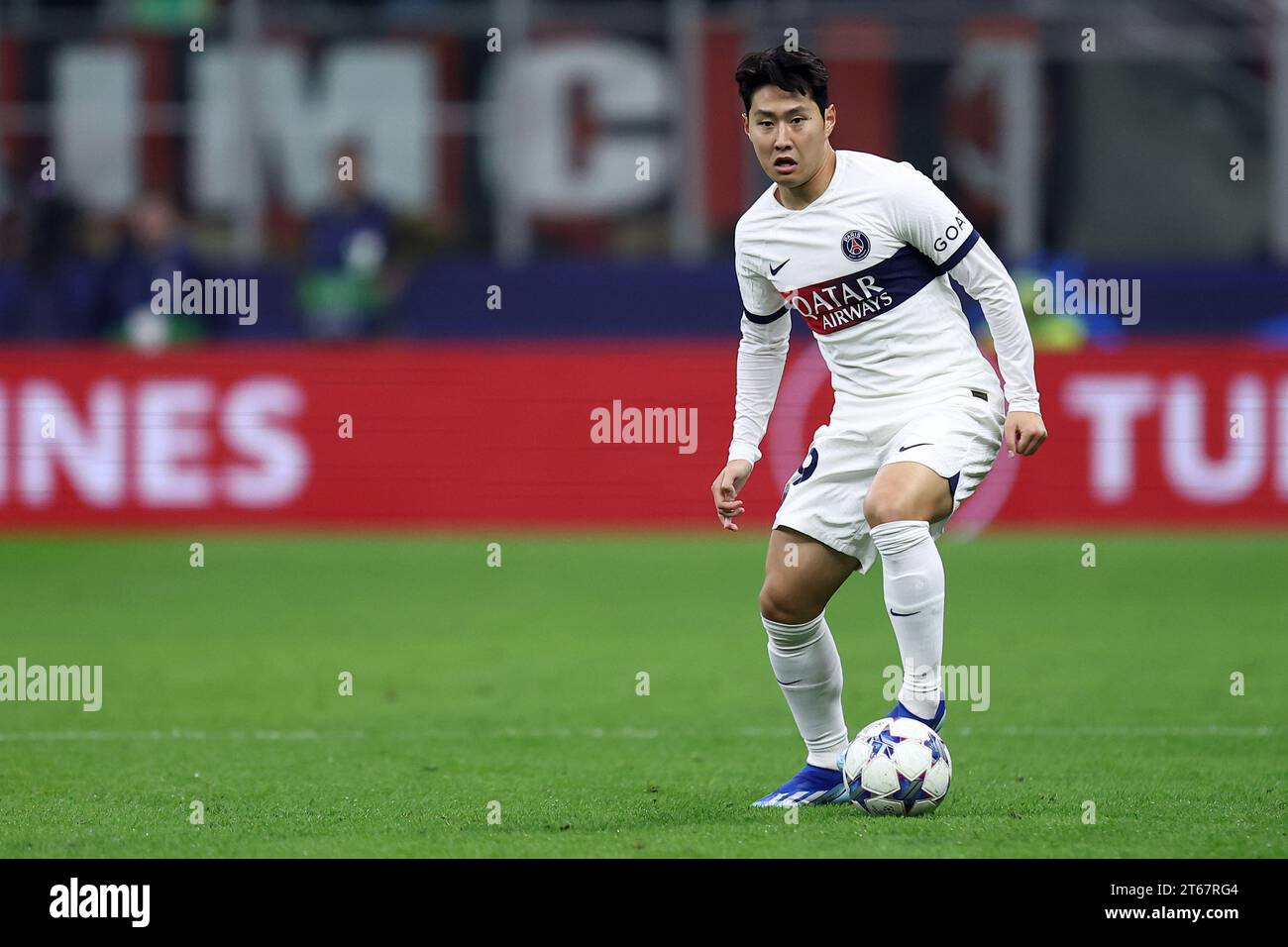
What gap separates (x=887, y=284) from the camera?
620 centimetres

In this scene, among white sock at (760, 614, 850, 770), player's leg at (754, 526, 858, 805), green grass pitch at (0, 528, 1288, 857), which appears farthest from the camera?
white sock at (760, 614, 850, 770)

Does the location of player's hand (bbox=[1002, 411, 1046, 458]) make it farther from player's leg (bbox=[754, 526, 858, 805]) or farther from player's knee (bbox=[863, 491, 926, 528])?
player's leg (bbox=[754, 526, 858, 805])

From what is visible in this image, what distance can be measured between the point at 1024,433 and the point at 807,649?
3.26 ft

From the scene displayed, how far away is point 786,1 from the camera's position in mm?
19562

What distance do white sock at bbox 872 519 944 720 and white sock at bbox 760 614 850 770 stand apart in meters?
0.43

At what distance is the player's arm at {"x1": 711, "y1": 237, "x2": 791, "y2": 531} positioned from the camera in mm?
6496

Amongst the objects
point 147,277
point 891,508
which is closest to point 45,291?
point 147,277

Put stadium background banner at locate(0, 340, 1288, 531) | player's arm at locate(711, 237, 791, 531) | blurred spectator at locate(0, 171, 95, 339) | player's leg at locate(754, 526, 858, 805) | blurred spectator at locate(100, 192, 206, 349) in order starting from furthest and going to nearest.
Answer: blurred spectator at locate(0, 171, 95, 339), blurred spectator at locate(100, 192, 206, 349), stadium background banner at locate(0, 340, 1288, 531), player's arm at locate(711, 237, 791, 531), player's leg at locate(754, 526, 858, 805)

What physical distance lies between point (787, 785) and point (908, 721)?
0.58 metres

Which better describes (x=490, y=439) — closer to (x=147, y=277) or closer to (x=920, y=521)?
(x=147, y=277)

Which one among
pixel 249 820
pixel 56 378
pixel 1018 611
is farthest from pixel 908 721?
pixel 56 378

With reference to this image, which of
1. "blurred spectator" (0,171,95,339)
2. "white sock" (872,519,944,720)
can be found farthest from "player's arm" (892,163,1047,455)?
"blurred spectator" (0,171,95,339)

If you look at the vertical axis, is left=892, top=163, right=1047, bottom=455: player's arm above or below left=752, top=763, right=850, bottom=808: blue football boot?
above
